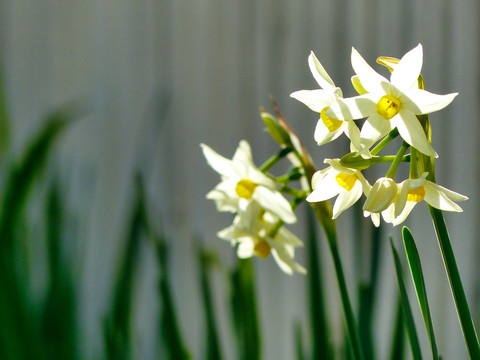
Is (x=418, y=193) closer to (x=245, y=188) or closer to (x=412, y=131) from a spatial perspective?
(x=412, y=131)

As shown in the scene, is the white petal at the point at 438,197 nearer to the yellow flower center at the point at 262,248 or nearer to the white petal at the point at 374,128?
the white petal at the point at 374,128

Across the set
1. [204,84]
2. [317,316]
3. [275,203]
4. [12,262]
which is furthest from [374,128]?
[204,84]

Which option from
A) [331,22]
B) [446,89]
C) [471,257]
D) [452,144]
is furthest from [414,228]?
[331,22]

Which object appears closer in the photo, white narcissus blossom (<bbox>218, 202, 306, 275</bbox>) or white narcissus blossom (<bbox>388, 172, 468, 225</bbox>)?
white narcissus blossom (<bbox>388, 172, 468, 225</bbox>)

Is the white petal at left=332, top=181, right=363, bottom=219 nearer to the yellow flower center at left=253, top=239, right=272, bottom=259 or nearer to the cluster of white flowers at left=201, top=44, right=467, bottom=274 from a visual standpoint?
the cluster of white flowers at left=201, top=44, right=467, bottom=274

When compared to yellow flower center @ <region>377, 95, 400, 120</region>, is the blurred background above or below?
above

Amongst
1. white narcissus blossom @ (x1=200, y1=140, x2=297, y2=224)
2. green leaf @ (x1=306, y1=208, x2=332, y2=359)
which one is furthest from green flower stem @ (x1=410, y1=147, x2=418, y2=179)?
green leaf @ (x1=306, y1=208, x2=332, y2=359)

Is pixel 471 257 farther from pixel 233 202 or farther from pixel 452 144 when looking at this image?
pixel 233 202
